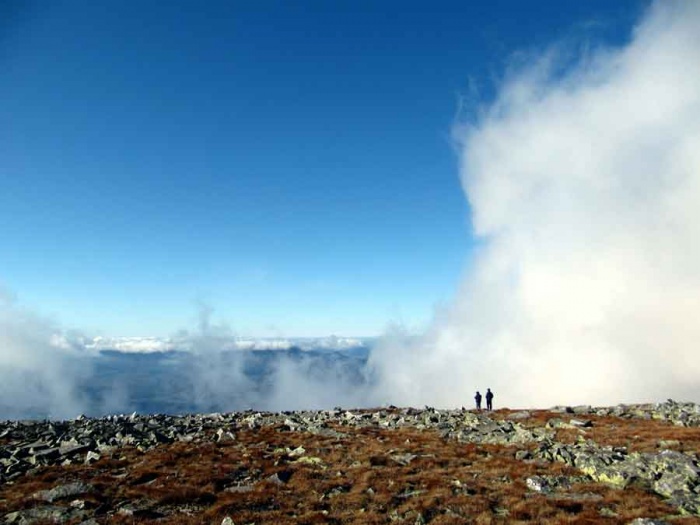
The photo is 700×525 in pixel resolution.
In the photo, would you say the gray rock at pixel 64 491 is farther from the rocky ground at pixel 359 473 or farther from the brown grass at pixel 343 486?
the brown grass at pixel 343 486

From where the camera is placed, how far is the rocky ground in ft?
64.0

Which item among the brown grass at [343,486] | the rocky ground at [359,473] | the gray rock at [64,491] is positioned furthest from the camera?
the gray rock at [64,491]

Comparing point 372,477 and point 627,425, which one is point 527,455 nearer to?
point 372,477

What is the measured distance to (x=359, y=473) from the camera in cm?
2630

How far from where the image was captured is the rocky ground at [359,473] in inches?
768

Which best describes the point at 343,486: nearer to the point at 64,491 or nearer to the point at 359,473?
the point at 359,473

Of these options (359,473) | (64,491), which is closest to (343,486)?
(359,473)

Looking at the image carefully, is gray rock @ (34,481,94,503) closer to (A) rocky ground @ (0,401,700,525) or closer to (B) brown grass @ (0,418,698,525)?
(A) rocky ground @ (0,401,700,525)

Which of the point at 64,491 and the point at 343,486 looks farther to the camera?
the point at 343,486

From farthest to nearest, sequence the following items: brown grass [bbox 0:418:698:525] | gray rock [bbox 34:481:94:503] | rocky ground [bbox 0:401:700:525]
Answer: gray rock [bbox 34:481:94:503] < rocky ground [bbox 0:401:700:525] < brown grass [bbox 0:418:698:525]

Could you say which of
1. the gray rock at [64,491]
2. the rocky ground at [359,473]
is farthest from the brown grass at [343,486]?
the gray rock at [64,491]

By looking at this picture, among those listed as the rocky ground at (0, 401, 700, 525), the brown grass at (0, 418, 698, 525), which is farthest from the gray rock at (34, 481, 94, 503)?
the brown grass at (0, 418, 698, 525)

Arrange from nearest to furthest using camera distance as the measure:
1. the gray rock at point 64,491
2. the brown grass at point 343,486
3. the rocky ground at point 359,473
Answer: the brown grass at point 343,486, the rocky ground at point 359,473, the gray rock at point 64,491

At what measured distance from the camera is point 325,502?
69.7ft
